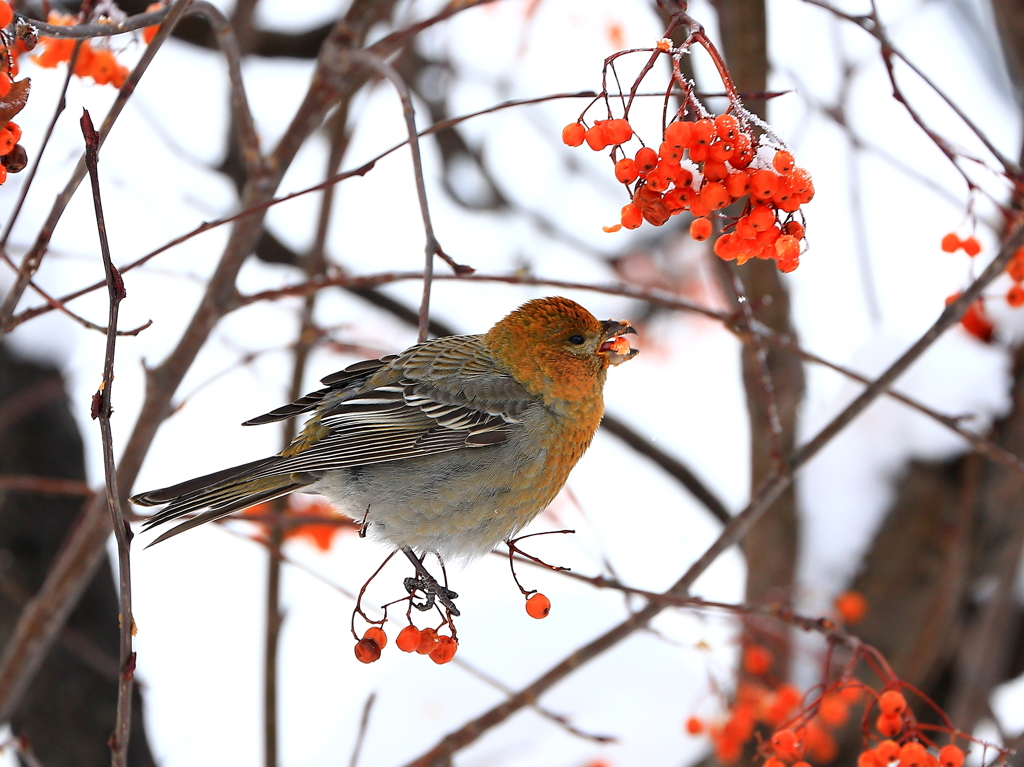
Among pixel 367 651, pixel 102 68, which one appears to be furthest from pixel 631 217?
pixel 102 68

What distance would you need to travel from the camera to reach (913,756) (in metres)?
1.97

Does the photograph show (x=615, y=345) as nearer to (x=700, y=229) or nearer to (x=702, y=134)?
(x=700, y=229)

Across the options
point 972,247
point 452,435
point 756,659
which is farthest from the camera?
point 756,659

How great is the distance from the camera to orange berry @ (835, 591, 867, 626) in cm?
394

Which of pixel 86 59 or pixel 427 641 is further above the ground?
pixel 86 59

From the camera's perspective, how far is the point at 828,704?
11.4 ft

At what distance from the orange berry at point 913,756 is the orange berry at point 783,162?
4.07ft

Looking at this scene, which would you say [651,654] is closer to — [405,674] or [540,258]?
[405,674]

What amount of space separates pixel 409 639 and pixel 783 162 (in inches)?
49.1

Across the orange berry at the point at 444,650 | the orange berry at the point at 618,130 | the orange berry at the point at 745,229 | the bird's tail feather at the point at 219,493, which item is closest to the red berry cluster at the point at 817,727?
the orange berry at the point at 444,650

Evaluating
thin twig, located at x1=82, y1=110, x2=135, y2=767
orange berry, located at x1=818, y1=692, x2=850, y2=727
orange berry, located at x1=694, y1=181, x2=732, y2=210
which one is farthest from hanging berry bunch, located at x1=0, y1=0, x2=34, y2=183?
orange berry, located at x1=818, y1=692, x2=850, y2=727

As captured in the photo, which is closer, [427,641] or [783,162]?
[783,162]

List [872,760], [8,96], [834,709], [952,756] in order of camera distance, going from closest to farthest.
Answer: [8,96] < [952,756] < [872,760] < [834,709]

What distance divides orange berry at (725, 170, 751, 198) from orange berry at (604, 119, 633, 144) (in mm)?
223
